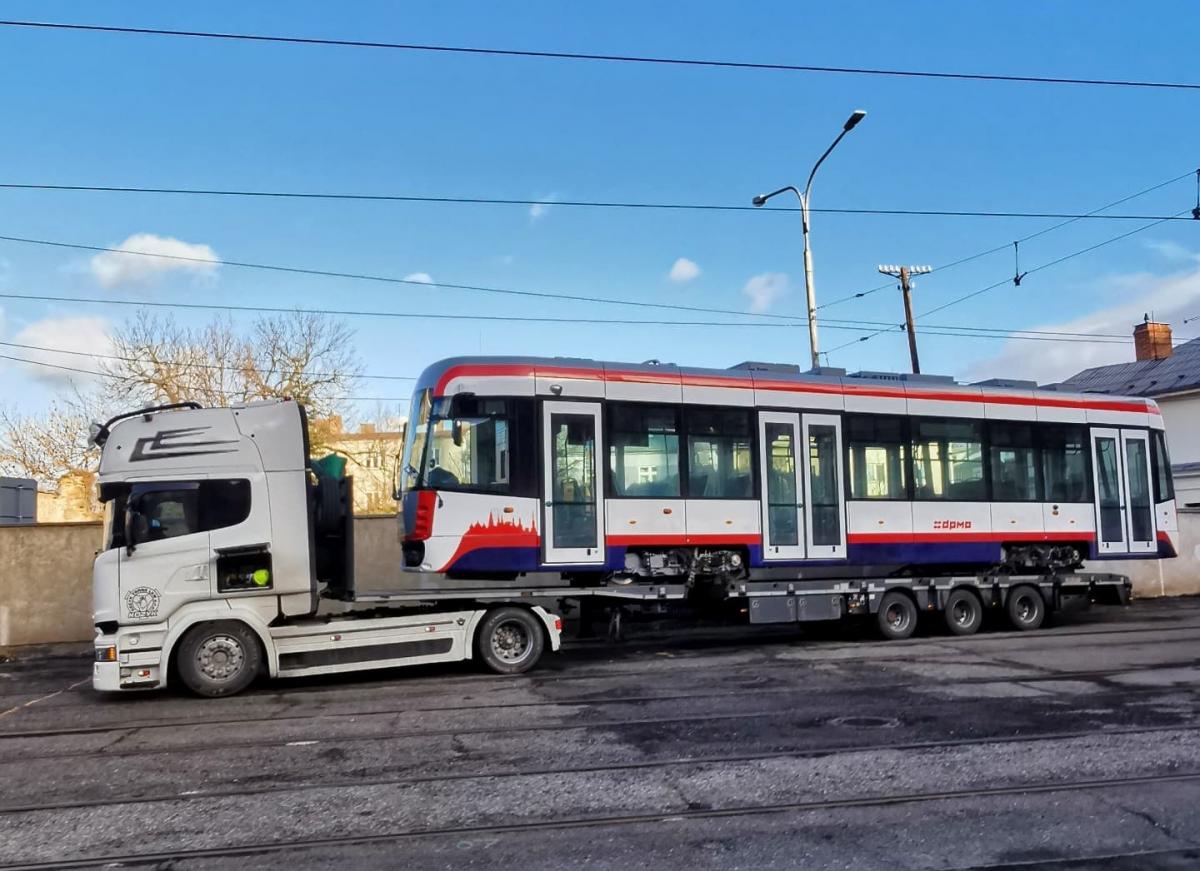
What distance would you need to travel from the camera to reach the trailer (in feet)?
33.9

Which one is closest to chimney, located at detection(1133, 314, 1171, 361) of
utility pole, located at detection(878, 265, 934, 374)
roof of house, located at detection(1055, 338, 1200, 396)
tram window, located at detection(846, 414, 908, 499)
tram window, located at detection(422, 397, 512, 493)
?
roof of house, located at detection(1055, 338, 1200, 396)

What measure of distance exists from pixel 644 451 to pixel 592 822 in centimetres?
722

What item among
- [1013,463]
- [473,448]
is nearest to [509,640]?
[473,448]

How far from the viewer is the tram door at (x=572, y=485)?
38.9 feet

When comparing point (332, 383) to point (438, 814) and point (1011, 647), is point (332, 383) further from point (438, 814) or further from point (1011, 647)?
point (438, 814)

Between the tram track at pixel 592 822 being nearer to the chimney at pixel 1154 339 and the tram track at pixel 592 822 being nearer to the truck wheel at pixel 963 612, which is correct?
the truck wheel at pixel 963 612

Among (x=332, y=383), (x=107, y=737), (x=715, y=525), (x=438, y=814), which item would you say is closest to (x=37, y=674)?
(x=107, y=737)

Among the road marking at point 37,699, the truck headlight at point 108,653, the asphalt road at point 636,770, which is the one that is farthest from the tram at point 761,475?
the road marking at point 37,699

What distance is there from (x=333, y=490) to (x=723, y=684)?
Answer: 5.18 meters

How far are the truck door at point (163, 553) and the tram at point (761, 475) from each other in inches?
91.6

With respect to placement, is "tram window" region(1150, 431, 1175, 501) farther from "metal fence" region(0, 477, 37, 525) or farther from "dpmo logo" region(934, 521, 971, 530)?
"metal fence" region(0, 477, 37, 525)

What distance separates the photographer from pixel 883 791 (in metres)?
6.13

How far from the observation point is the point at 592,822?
222 inches

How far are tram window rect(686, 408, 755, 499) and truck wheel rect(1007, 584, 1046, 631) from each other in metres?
5.28
